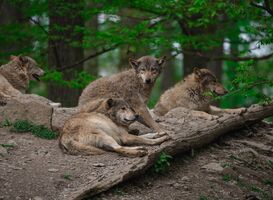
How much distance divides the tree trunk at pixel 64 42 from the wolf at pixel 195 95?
3961 millimetres

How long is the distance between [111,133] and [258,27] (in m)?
2.98

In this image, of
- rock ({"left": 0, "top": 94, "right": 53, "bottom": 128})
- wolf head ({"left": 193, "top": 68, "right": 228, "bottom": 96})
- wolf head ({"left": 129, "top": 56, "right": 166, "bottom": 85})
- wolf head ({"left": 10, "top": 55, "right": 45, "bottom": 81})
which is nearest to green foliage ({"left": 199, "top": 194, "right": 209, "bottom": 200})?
rock ({"left": 0, "top": 94, "right": 53, "bottom": 128})

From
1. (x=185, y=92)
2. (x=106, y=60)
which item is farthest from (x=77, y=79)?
(x=106, y=60)

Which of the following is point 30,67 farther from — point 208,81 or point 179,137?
point 179,137

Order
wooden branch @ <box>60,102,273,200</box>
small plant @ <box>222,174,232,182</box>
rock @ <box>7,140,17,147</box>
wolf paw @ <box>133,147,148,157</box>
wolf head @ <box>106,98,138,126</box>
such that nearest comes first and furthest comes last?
wooden branch @ <box>60,102,273,200</box>, wolf paw @ <box>133,147,148,157</box>, rock @ <box>7,140,17,147</box>, small plant @ <box>222,174,232,182</box>, wolf head @ <box>106,98,138,126</box>

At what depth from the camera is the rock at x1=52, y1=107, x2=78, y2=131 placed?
10.9 meters

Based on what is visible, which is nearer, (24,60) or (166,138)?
(166,138)

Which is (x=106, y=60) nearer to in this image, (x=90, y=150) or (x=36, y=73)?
(x=36, y=73)

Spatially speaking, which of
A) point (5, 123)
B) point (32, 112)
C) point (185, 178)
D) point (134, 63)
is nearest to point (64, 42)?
point (134, 63)

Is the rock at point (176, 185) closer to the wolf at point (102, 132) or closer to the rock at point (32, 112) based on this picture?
the wolf at point (102, 132)

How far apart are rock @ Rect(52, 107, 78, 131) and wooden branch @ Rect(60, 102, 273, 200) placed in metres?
1.89

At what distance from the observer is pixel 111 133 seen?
980cm

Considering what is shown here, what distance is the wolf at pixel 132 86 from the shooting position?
11.7m

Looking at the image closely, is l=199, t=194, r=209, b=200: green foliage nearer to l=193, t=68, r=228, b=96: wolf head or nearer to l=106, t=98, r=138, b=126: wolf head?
l=106, t=98, r=138, b=126: wolf head
